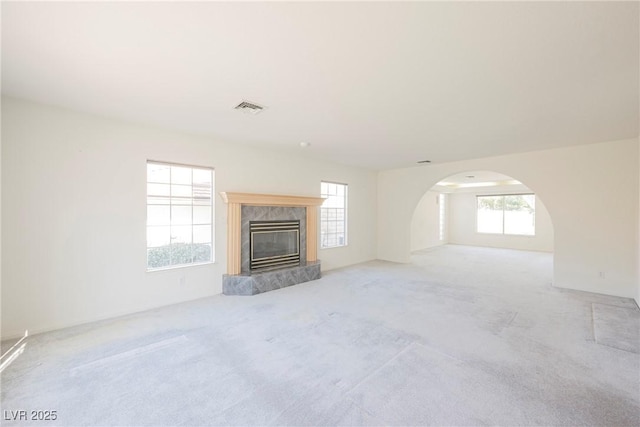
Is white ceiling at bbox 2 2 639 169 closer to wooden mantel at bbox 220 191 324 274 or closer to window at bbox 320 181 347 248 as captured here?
wooden mantel at bbox 220 191 324 274

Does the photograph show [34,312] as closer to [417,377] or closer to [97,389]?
[97,389]

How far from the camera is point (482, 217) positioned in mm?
10914

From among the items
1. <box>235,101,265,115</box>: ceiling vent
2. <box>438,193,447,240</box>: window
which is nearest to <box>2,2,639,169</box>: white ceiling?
<box>235,101,265,115</box>: ceiling vent

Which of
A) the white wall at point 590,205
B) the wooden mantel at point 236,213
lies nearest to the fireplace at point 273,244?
the wooden mantel at point 236,213

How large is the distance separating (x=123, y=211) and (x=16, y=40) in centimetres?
207

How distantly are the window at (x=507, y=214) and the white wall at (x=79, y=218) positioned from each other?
34.5ft

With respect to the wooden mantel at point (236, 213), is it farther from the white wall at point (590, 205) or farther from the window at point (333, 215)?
the white wall at point (590, 205)

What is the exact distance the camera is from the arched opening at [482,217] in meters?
9.48

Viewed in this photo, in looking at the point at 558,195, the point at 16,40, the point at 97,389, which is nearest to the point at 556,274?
the point at 558,195

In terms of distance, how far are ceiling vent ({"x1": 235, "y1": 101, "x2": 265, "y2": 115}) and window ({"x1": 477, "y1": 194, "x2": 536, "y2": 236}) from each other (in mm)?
10551

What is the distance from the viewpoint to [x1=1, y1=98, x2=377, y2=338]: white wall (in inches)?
113

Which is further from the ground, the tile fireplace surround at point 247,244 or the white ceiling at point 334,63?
the white ceiling at point 334,63

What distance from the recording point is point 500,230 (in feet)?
34.3

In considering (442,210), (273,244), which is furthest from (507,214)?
(273,244)
